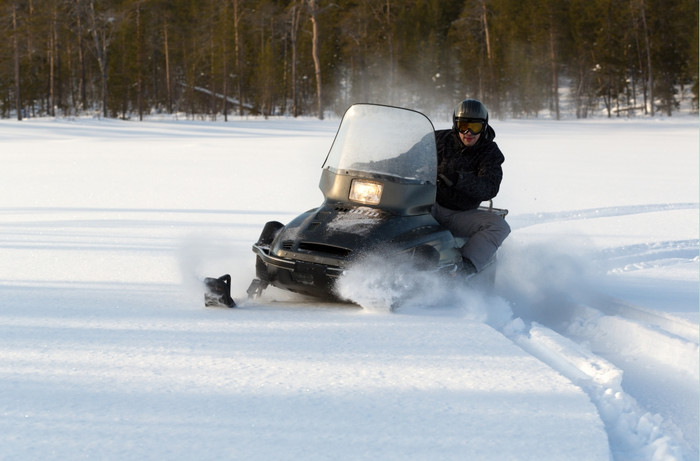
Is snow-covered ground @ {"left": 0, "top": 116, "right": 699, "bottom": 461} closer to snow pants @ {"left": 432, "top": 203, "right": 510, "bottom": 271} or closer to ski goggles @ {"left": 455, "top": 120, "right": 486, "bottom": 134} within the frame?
snow pants @ {"left": 432, "top": 203, "right": 510, "bottom": 271}

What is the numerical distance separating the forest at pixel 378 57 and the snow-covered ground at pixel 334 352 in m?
40.0

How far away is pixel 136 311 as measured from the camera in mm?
4512

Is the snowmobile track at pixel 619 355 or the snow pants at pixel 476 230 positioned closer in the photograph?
the snowmobile track at pixel 619 355

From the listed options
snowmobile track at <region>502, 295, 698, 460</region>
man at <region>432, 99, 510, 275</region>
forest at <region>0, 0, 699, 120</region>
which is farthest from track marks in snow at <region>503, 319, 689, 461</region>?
forest at <region>0, 0, 699, 120</region>

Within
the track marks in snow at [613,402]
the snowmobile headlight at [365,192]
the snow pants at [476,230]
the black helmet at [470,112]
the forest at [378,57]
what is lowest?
the track marks in snow at [613,402]

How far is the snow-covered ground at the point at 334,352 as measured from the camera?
8.84ft

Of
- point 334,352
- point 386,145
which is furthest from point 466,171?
point 334,352

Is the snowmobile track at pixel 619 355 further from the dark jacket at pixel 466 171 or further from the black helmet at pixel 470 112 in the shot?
the black helmet at pixel 470 112

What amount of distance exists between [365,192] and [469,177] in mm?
864

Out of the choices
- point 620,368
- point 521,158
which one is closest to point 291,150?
point 521,158

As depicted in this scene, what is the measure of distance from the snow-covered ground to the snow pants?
0.88 ft

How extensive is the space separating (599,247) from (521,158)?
37.6ft

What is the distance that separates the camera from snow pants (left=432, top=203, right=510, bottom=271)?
5.10 m

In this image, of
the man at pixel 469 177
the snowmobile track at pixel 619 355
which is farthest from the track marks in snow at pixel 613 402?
the man at pixel 469 177
